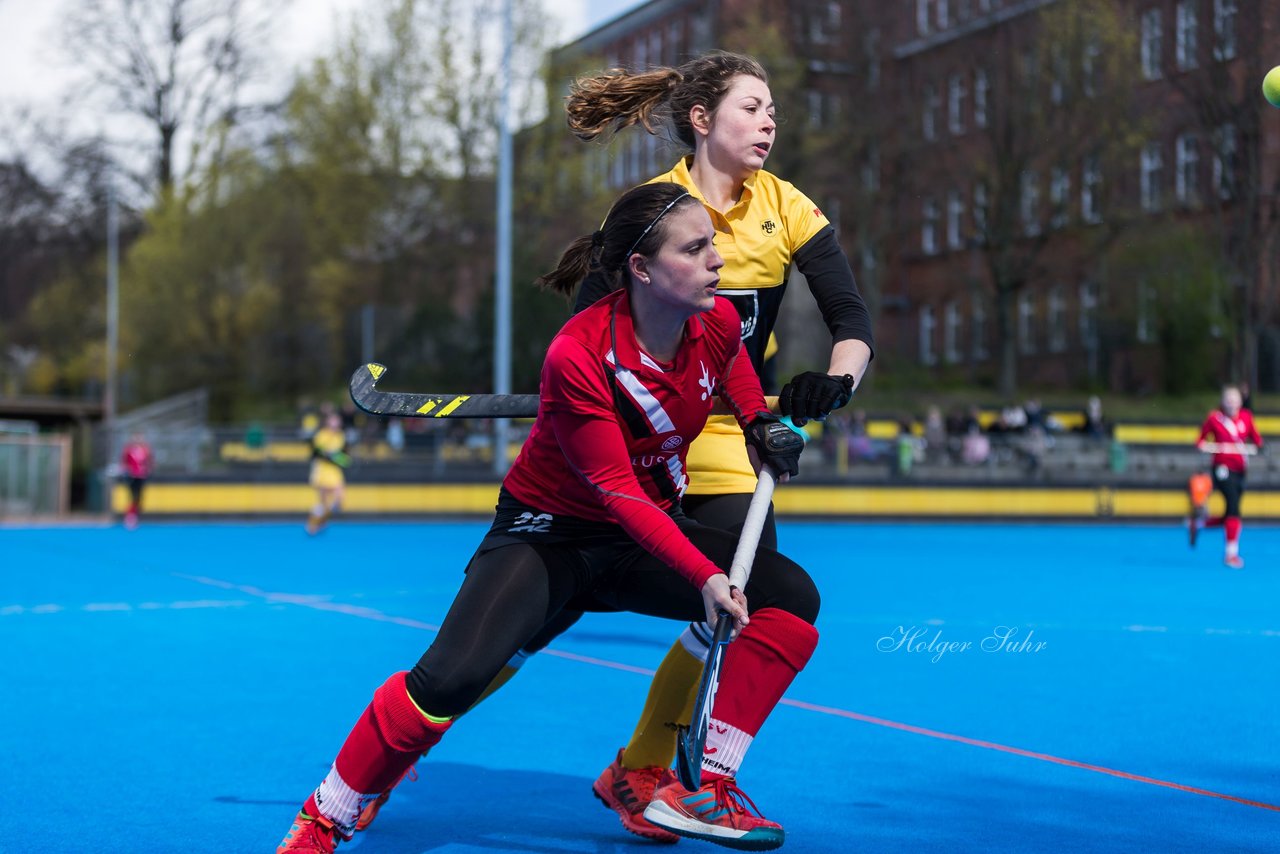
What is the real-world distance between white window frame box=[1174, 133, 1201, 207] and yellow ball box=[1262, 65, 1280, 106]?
76.9ft

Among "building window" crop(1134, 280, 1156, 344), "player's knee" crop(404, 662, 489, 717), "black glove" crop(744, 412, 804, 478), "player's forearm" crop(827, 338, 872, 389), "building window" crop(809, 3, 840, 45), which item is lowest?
"player's knee" crop(404, 662, 489, 717)

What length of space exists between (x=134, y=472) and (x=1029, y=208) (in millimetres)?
22431

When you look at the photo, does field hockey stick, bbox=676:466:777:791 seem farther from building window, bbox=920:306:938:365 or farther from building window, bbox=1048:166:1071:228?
building window, bbox=920:306:938:365

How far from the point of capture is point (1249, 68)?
22844 mm

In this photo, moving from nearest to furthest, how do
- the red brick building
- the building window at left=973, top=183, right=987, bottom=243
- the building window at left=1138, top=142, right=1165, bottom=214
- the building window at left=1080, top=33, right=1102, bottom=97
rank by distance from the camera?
the red brick building, the building window at left=1080, top=33, right=1102, bottom=97, the building window at left=1138, top=142, right=1165, bottom=214, the building window at left=973, top=183, right=987, bottom=243

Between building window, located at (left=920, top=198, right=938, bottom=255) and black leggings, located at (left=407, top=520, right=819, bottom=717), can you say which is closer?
black leggings, located at (left=407, top=520, right=819, bottom=717)

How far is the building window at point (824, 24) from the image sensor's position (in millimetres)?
36250

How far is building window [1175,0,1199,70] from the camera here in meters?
24.3

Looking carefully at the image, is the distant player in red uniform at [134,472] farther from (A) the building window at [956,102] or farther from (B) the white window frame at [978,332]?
(B) the white window frame at [978,332]

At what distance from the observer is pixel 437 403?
13.8 ft

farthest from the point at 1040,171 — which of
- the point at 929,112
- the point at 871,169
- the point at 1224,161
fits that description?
the point at 1224,161

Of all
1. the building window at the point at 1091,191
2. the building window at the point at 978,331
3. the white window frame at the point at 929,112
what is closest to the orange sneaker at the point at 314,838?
the building window at the point at 1091,191

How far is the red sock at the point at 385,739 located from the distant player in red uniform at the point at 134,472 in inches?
826

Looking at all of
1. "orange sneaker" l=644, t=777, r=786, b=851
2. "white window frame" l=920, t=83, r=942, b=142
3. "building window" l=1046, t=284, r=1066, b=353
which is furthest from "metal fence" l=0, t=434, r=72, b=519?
"orange sneaker" l=644, t=777, r=786, b=851
